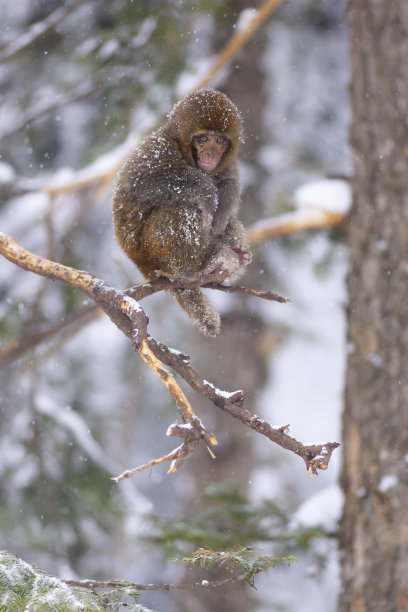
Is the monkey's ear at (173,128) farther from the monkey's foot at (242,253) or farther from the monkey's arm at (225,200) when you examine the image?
the monkey's foot at (242,253)

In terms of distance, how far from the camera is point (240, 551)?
3.34 ft

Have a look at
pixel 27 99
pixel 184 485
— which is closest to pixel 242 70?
pixel 27 99

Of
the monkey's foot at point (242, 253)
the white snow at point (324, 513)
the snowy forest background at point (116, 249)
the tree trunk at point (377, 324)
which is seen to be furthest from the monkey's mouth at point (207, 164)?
the white snow at point (324, 513)

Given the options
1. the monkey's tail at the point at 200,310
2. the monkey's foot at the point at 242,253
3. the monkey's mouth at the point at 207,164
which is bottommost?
the monkey's tail at the point at 200,310

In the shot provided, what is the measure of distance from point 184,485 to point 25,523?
1144mm

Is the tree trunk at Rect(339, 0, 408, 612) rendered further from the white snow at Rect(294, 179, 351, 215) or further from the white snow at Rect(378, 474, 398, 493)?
the white snow at Rect(294, 179, 351, 215)

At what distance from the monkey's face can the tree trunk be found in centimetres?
186

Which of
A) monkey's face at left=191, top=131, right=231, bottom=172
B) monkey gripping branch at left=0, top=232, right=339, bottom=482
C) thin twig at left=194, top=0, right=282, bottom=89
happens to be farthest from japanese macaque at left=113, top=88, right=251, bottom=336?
thin twig at left=194, top=0, right=282, bottom=89

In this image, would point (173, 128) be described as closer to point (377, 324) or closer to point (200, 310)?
Result: point (200, 310)

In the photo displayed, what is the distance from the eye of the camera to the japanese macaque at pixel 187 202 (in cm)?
138

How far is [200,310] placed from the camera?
4.83 ft

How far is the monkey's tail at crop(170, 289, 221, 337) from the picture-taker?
1441 mm

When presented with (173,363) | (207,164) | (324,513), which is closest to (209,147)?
(207,164)

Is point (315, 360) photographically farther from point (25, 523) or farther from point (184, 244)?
point (184, 244)
